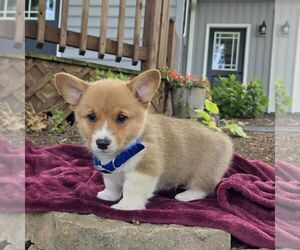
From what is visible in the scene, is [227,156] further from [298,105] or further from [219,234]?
[298,105]

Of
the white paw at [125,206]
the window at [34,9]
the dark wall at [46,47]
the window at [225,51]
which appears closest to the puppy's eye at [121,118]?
the white paw at [125,206]

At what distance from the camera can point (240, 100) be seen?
31.4 ft

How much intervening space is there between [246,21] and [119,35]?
632 cm

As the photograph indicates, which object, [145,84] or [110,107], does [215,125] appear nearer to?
[145,84]

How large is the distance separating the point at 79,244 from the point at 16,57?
13.2ft

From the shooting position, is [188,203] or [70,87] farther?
[188,203]

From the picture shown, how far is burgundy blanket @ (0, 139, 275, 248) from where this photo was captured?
258 cm

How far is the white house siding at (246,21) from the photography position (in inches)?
471

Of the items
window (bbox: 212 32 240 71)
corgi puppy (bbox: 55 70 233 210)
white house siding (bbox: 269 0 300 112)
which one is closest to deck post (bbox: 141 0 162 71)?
corgi puppy (bbox: 55 70 233 210)

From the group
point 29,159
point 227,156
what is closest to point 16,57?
point 29,159

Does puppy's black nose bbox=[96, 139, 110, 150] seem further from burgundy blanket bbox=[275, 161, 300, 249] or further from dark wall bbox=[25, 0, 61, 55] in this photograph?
dark wall bbox=[25, 0, 61, 55]

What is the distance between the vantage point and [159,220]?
8.48ft

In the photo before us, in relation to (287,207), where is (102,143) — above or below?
above

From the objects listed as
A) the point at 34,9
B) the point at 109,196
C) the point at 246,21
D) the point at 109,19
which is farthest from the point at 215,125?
the point at 246,21
